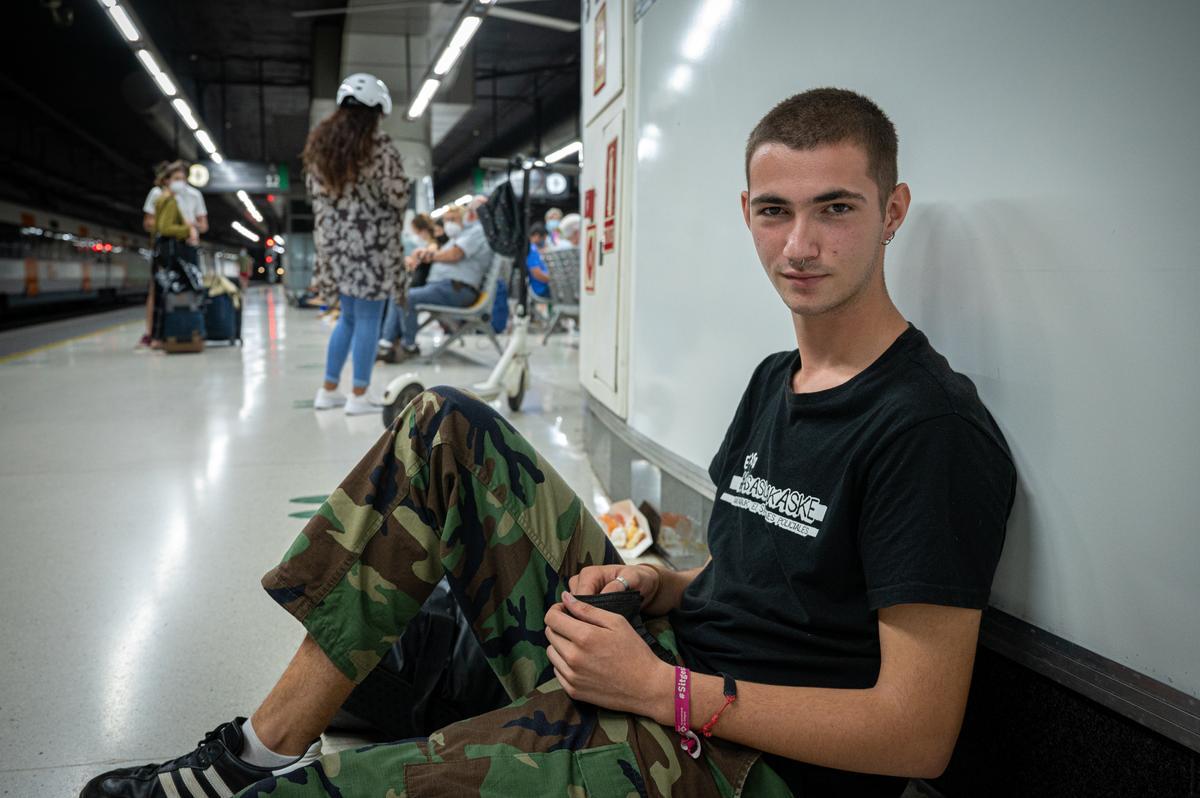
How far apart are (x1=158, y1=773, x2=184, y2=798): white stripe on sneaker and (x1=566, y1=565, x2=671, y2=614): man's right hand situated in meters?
0.56

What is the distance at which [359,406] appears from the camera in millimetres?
4723

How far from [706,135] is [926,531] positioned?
1.49m

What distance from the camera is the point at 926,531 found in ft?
2.61

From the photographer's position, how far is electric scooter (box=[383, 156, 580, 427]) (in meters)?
3.87

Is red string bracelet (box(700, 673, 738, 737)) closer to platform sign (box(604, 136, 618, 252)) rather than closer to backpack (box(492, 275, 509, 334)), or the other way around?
platform sign (box(604, 136, 618, 252))

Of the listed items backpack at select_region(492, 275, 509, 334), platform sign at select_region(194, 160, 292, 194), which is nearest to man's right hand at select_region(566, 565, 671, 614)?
backpack at select_region(492, 275, 509, 334)

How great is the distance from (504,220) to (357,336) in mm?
1046

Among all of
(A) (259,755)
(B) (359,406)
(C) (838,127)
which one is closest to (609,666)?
(A) (259,755)

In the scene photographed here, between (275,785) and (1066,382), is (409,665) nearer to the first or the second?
(275,785)

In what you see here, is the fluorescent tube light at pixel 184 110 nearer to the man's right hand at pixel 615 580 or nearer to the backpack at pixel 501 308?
the backpack at pixel 501 308

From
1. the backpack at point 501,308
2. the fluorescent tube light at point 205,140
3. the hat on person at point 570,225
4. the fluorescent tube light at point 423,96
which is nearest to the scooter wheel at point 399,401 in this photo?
the backpack at point 501,308

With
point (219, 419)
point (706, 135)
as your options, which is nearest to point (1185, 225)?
point (706, 135)

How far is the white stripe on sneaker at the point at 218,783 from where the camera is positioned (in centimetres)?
104

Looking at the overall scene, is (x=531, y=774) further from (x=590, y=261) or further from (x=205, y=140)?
(x=205, y=140)
